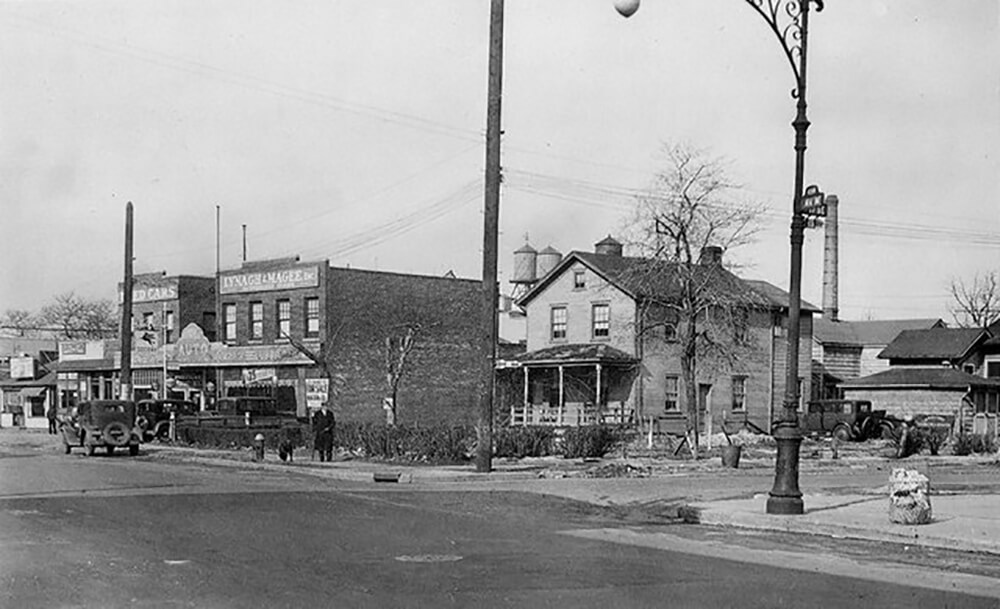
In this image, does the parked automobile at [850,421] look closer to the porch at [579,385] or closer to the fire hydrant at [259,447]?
the porch at [579,385]

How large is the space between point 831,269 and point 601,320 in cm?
2565

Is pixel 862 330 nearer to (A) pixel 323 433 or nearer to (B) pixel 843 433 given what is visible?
(B) pixel 843 433

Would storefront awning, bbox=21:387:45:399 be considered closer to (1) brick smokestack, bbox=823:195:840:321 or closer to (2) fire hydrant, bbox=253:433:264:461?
(2) fire hydrant, bbox=253:433:264:461

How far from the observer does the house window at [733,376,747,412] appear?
2094 inches

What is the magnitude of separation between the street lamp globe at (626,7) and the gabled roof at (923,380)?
45.0 meters

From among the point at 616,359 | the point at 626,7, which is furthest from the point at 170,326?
the point at 626,7

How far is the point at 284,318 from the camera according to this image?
1930 inches

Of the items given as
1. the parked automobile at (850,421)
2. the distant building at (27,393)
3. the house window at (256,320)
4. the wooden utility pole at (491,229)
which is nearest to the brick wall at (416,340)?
the house window at (256,320)

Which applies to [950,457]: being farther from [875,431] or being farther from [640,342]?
[640,342]

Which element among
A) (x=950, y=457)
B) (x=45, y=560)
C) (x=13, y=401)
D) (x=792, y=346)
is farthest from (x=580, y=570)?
(x=13, y=401)

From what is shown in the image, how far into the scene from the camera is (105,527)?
1473 centimetres

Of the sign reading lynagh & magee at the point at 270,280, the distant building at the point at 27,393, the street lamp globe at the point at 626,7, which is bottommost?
the distant building at the point at 27,393

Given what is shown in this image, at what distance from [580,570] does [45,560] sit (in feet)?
17.4

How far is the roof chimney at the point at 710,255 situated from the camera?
41.2m
